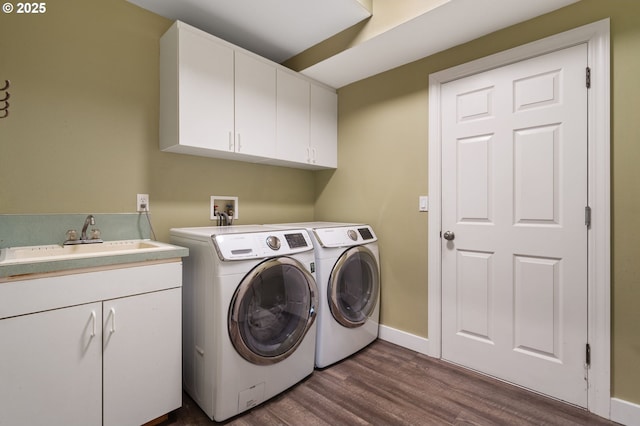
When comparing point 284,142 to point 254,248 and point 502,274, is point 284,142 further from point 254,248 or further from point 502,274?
point 502,274

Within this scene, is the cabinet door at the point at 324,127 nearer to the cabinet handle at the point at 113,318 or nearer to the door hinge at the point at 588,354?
the cabinet handle at the point at 113,318

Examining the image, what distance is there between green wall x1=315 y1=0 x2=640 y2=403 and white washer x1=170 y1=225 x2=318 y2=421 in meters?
0.86

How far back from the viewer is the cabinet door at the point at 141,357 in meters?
1.37

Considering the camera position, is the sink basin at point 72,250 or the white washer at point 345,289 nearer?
the sink basin at point 72,250

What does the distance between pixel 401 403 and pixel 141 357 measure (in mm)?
1407

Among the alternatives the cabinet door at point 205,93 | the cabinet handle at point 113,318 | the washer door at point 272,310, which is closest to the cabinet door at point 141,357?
the cabinet handle at point 113,318

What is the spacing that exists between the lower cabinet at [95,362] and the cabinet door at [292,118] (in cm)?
135

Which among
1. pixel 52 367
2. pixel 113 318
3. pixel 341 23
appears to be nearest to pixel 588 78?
pixel 341 23

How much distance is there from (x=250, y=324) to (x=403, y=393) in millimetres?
1017

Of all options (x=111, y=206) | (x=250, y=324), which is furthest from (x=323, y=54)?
(x=250, y=324)

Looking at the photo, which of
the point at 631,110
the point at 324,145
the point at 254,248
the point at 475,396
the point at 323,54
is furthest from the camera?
the point at 324,145

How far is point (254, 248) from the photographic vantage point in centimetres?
166

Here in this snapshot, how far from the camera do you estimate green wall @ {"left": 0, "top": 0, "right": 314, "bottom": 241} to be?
1577mm

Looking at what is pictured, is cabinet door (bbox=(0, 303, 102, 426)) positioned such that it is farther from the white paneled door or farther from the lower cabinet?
the white paneled door
